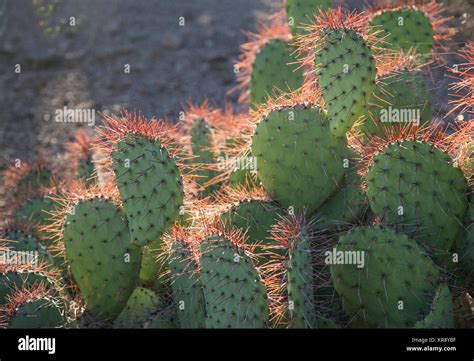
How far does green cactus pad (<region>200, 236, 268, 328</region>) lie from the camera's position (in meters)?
3.03

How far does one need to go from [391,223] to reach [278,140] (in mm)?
661

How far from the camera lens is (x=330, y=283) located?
3539 mm

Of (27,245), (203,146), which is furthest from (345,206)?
(27,245)

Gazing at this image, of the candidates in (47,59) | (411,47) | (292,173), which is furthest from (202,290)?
(47,59)

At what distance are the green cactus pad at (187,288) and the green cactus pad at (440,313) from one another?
86 centimetres

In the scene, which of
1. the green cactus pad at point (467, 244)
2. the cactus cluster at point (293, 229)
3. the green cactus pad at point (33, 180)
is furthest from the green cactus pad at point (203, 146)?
the green cactus pad at point (467, 244)

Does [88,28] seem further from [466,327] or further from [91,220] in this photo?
[466,327]

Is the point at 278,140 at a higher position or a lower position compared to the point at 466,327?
higher

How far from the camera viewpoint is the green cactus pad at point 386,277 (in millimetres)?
3191

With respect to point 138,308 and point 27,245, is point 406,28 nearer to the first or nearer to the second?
point 138,308

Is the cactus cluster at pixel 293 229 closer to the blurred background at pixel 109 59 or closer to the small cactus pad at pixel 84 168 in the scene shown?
the small cactus pad at pixel 84 168

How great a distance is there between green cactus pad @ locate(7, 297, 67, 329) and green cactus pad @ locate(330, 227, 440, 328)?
3.77 feet

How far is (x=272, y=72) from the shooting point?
493 centimetres

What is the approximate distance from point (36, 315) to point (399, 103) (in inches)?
77.2
